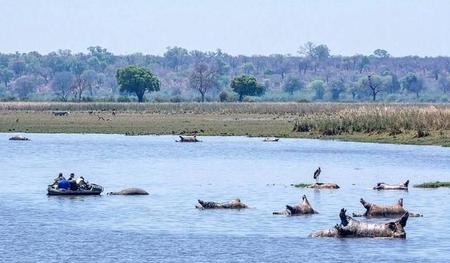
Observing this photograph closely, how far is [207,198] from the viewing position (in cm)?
4384

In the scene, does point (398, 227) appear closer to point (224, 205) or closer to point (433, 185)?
point (224, 205)

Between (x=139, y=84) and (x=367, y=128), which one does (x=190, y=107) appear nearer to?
(x=139, y=84)

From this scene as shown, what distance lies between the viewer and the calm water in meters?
31.5

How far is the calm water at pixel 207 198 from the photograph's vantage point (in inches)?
1239

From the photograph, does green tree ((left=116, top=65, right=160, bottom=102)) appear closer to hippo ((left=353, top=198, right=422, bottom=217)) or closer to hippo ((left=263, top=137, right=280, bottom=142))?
hippo ((left=263, top=137, right=280, bottom=142))

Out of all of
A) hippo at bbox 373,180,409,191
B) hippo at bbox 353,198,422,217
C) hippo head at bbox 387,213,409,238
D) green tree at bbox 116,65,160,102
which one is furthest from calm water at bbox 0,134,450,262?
green tree at bbox 116,65,160,102

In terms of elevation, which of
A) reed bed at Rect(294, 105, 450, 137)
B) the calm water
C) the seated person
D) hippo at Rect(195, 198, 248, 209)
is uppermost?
reed bed at Rect(294, 105, 450, 137)

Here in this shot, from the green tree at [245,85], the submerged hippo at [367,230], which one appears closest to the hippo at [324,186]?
the submerged hippo at [367,230]

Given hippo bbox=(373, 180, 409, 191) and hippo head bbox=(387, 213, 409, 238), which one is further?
hippo bbox=(373, 180, 409, 191)

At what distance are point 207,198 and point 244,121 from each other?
57.7m

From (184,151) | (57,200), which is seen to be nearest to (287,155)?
(184,151)

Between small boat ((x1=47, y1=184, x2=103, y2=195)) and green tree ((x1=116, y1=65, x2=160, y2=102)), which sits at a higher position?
green tree ((x1=116, y1=65, x2=160, y2=102))

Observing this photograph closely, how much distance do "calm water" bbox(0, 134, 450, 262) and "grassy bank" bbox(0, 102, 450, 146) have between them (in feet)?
11.1

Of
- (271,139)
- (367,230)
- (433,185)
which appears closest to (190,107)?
(271,139)
